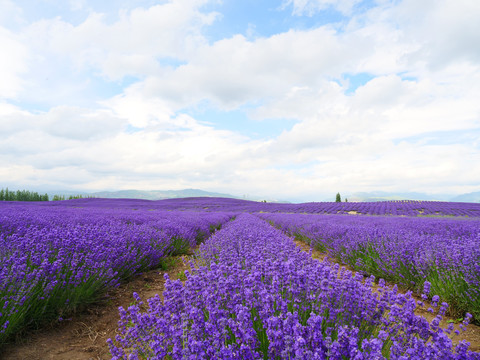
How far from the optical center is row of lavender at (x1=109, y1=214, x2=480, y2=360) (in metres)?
1.08

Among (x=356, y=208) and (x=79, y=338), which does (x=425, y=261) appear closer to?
(x=79, y=338)

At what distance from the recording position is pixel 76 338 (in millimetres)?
2268

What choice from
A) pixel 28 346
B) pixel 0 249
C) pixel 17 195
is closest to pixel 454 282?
Result: pixel 28 346

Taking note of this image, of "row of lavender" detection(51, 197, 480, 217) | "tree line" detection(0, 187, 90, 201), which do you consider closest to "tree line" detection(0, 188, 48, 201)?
"tree line" detection(0, 187, 90, 201)

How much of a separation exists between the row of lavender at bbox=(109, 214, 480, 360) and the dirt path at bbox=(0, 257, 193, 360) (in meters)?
0.83

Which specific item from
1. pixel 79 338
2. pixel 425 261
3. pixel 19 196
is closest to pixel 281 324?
pixel 79 338

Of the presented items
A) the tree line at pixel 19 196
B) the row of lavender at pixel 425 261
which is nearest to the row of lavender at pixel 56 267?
the row of lavender at pixel 425 261

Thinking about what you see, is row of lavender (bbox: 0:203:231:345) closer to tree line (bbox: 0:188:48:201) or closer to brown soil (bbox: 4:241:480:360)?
brown soil (bbox: 4:241:480:360)

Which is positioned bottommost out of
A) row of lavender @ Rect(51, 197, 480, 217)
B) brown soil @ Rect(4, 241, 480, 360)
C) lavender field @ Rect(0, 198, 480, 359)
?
brown soil @ Rect(4, 241, 480, 360)

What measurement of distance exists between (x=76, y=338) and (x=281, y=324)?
6.81ft

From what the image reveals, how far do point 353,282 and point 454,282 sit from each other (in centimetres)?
191

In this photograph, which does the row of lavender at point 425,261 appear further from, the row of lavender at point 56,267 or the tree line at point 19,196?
the tree line at point 19,196

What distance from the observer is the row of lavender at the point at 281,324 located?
1083 millimetres

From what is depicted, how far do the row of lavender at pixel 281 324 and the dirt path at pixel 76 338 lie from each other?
2.73ft
